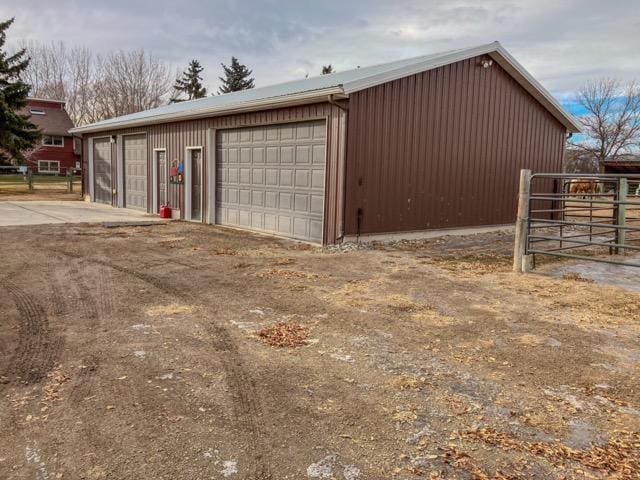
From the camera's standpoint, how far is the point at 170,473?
7.29ft

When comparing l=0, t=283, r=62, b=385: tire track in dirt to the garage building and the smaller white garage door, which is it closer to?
the garage building

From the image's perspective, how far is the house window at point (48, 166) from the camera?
38.9 m

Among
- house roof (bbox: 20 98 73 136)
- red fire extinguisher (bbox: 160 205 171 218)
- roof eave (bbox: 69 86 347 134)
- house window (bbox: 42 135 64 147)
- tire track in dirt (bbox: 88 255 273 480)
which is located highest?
house roof (bbox: 20 98 73 136)

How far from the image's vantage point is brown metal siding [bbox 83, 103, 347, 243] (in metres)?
8.89

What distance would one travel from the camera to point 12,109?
2277cm

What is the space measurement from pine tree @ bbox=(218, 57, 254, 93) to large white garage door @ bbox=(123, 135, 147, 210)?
27.0 m

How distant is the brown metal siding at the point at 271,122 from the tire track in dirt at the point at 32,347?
5.22 m

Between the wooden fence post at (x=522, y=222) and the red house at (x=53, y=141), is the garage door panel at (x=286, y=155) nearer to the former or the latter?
the wooden fence post at (x=522, y=222)

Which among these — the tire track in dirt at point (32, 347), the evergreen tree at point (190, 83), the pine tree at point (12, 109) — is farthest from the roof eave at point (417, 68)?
the evergreen tree at point (190, 83)

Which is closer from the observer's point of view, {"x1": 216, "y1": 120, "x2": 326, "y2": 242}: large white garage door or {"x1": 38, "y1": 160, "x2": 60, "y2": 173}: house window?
{"x1": 216, "y1": 120, "x2": 326, "y2": 242}: large white garage door

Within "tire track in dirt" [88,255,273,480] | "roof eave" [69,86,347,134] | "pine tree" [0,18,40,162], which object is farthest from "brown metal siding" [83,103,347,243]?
"pine tree" [0,18,40,162]

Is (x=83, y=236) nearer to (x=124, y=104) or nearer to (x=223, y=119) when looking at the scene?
(x=223, y=119)

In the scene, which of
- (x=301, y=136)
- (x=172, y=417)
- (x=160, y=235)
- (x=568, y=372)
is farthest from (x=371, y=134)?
(x=172, y=417)

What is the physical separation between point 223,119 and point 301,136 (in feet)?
9.47
